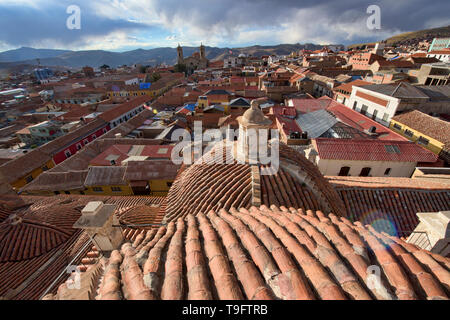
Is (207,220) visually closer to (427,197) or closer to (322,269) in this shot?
(322,269)

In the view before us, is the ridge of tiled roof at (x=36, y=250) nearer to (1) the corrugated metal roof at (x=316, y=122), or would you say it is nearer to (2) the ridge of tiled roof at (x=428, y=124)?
(1) the corrugated metal roof at (x=316, y=122)

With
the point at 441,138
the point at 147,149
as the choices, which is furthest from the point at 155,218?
the point at 441,138

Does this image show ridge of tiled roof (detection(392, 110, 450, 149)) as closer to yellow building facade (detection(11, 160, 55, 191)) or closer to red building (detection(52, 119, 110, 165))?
yellow building facade (detection(11, 160, 55, 191))

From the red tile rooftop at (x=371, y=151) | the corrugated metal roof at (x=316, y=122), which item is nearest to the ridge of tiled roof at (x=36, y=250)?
the red tile rooftop at (x=371, y=151)

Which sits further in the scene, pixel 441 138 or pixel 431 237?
pixel 441 138

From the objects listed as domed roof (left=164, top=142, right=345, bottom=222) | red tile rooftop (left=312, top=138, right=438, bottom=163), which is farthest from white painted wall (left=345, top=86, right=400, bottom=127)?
domed roof (left=164, top=142, right=345, bottom=222)

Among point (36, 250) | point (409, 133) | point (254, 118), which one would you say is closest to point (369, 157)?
point (409, 133)
